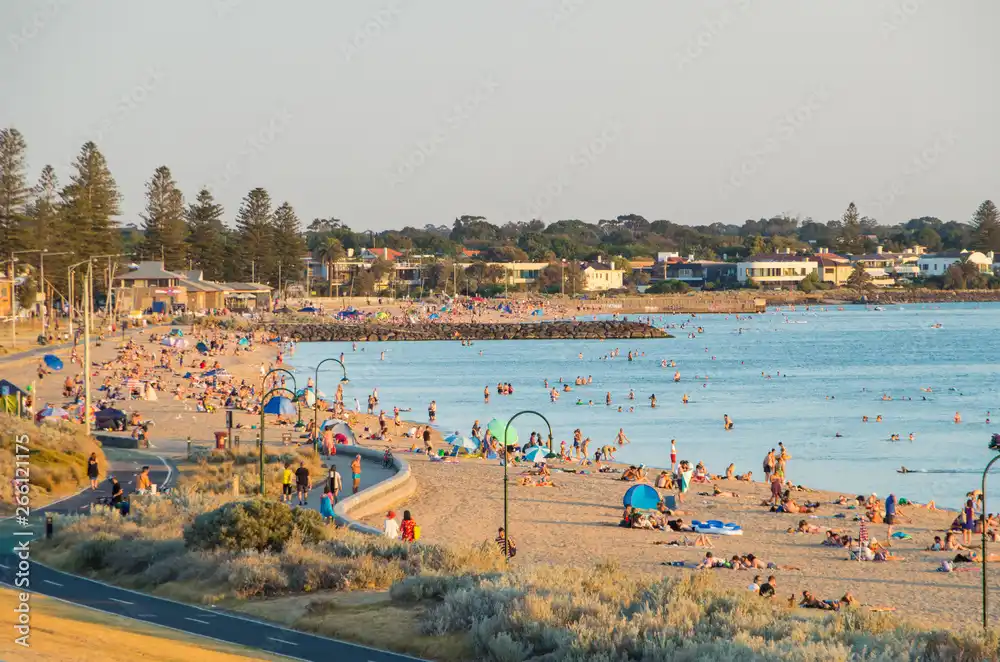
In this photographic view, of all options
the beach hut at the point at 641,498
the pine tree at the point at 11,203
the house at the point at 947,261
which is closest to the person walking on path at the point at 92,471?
the beach hut at the point at 641,498

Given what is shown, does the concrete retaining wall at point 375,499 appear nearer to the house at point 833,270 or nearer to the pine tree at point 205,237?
the pine tree at point 205,237

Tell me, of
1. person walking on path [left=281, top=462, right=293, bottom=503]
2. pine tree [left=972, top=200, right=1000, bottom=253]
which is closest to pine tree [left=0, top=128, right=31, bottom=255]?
person walking on path [left=281, top=462, right=293, bottom=503]

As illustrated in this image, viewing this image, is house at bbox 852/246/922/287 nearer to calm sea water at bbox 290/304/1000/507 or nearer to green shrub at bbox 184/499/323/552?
calm sea water at bbox 290/304/1000/507

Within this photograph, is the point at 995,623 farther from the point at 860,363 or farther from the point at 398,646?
the point at 860,363

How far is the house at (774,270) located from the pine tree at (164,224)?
7787 cm

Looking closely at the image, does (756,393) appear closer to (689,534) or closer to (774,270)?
(689,534)

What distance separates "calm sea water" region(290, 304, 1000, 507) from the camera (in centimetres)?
3297

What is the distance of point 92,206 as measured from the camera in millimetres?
75875

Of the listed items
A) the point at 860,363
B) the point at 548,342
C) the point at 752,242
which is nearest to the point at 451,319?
the point at 548,342

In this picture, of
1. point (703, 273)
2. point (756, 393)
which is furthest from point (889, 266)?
point (756, 393)

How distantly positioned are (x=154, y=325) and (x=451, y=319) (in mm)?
33915

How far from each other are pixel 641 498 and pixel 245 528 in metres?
9.44

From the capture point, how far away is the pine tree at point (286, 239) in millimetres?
106312

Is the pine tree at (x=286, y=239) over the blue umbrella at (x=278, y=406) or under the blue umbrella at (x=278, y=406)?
over
